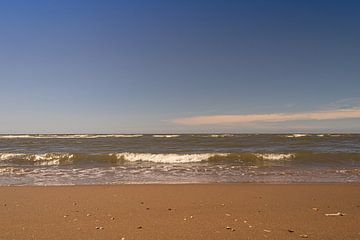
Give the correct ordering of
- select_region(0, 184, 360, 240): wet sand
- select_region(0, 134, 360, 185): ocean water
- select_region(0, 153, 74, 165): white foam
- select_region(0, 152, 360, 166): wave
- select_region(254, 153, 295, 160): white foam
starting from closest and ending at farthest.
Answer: select_region(0, 184, 360, 240): wet sand
select_region(0, 134, 360, 185): ocean water
select_region(0, 152, 360, 166): wave
select_region(254, 153, 295, 160): white foam
select_region(0, 153, 74, 165): white foam

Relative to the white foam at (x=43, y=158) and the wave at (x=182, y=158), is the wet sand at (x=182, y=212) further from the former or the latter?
the white foam at (x=43, y=158)

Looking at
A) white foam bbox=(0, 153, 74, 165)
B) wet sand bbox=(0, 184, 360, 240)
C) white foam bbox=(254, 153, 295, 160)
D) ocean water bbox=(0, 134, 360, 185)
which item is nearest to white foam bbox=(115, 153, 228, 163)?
ocean water bbox=(0, 134, 360, 185)

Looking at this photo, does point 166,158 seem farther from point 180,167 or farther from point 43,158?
point 43,158

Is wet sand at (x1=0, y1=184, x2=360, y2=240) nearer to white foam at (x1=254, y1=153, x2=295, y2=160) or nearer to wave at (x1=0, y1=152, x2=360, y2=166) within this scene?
wave at (x1=0, y1=152, x2=360, y2=166)

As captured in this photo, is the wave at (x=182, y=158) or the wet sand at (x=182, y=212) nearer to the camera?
the wet sand at (x=182, y=212)

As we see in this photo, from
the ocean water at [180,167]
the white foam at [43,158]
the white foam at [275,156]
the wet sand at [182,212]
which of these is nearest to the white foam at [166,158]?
the ocean water at [180,167]

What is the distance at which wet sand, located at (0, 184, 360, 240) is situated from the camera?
18.4 feet

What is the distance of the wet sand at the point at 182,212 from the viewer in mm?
5598

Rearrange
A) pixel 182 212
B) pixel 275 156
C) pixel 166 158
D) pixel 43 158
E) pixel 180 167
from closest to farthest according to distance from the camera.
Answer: pixel 182 212 < pixel 180 167 < pixel 275 156 < pixel 166 158 < pixel 43 158

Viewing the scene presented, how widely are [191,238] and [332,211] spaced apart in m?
3.25

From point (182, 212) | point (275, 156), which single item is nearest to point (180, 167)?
point (275, 156)

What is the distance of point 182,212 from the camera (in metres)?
7.15

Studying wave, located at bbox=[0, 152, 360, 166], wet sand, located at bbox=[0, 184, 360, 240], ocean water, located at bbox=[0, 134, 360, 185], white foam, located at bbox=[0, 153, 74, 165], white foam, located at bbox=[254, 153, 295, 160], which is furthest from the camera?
white foam, located at bbox=[0, 153, 74, 165]

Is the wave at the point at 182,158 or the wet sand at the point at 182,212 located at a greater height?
the wave at the point at 182,158
